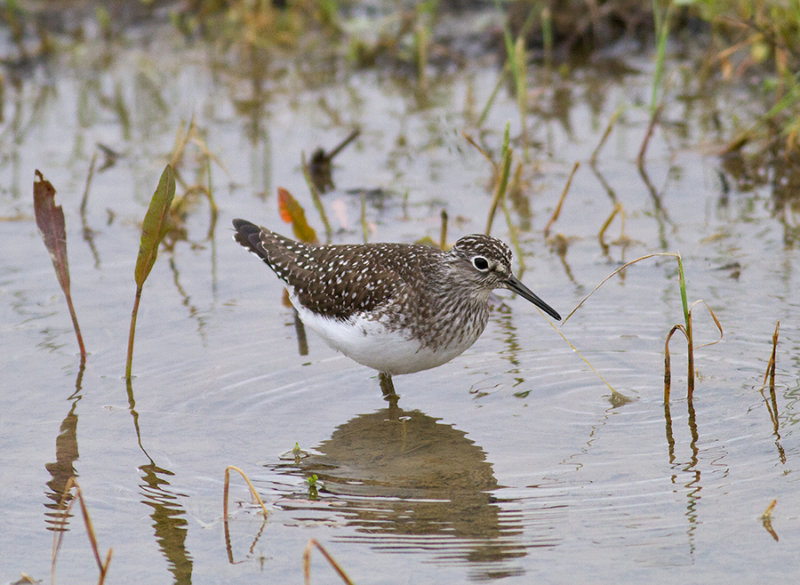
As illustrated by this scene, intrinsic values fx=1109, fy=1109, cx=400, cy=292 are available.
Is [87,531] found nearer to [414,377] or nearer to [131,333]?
[131,333]

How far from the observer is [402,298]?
263 inches

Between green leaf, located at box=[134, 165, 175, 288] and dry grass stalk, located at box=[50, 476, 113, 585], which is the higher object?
green leaf, located at box=[134, 165, 175, 288]

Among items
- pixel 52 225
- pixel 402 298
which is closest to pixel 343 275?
pixel 402 298

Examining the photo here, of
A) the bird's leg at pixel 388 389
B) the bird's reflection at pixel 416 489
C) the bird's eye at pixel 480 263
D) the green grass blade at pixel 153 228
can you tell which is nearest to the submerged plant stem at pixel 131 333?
Answer: the green grass blade at pixel 153 228

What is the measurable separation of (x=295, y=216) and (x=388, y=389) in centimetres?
188

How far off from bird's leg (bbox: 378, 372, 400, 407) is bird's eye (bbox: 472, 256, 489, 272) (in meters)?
0.88

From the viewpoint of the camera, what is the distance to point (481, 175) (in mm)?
10367

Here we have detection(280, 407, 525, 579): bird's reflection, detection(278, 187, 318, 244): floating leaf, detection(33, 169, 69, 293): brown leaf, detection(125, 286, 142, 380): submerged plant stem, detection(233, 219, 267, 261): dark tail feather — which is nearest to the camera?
detection(280, 407, 525, 579): bird's reflection

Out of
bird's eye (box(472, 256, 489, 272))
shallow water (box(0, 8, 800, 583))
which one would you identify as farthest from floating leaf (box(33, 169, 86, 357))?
bird's eye (box(472, 256, 489, 272))

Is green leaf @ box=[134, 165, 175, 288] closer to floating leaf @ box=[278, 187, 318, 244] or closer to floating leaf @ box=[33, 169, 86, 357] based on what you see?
floating leaf @ box=[33, 169, 86, 357]

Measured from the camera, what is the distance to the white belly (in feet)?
21.3

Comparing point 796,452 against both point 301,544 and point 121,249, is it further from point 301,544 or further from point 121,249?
point 121,249

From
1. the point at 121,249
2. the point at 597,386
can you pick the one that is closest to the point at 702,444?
the point at 597,386

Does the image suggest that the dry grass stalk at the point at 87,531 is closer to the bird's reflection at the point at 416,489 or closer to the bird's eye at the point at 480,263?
the bird's reflection at the point at 416,489
